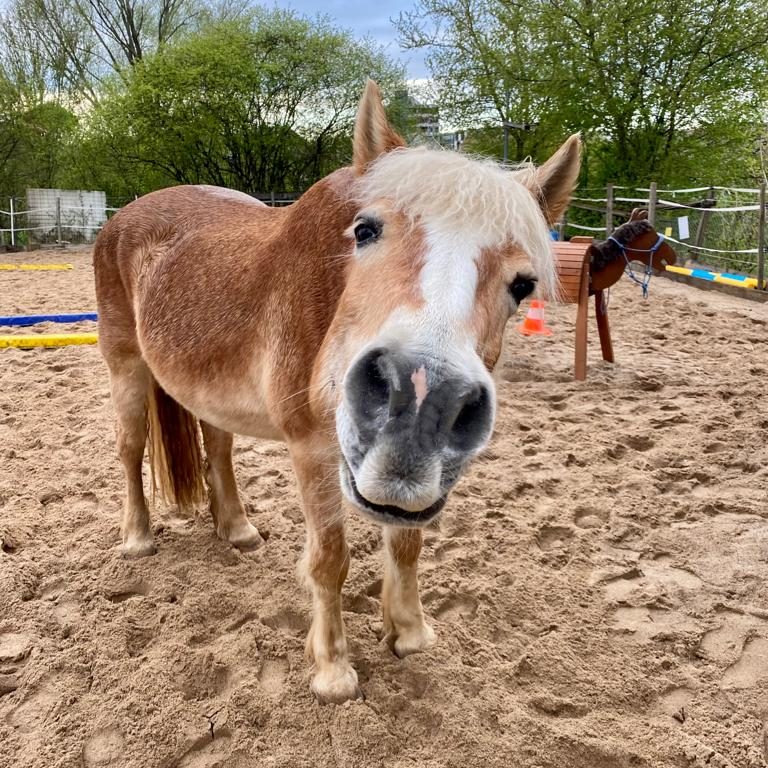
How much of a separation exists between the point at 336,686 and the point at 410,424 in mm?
1301

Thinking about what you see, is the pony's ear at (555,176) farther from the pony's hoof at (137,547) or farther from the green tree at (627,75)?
the green tree at (627,75)

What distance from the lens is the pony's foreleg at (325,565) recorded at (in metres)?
1.99

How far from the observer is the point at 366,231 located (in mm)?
1689

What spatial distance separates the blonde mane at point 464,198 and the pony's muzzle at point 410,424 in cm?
50

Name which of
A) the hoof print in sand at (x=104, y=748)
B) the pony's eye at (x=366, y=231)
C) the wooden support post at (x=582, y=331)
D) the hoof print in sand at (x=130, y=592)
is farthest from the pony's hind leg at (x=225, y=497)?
the wooden support post at (x=582, y=331)

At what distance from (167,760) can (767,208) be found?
11.6m

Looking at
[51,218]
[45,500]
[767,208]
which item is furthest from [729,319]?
[51,218]

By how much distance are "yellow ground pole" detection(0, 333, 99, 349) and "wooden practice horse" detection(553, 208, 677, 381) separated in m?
5.05

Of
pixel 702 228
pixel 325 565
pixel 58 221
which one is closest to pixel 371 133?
pixel 325 565

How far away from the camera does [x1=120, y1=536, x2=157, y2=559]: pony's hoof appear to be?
2.83 meters

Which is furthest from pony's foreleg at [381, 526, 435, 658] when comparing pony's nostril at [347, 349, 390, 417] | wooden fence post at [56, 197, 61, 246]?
wooden fence post at [56, 197, 61, 246]

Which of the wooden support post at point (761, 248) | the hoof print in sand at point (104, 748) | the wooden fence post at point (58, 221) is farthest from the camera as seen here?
the wooden fence post at point (58, 221)

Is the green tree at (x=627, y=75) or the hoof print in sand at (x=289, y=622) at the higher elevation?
the green tree at (x=627, y=75)

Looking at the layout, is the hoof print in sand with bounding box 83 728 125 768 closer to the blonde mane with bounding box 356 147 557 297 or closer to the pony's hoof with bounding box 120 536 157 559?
the pony's hoof with bounding box 120 536 157 559
